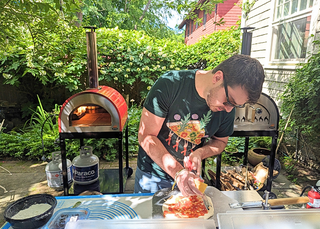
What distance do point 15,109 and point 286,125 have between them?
762 cm

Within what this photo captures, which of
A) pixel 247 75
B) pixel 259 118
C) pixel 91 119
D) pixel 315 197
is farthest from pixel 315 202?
pixel 91 119

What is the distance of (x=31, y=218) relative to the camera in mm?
1096

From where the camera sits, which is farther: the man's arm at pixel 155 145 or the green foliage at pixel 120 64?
the green foliage at pixel 120 64

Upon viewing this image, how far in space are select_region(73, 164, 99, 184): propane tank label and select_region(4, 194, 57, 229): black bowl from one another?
6.10 feet

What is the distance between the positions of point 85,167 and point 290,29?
5.43 m

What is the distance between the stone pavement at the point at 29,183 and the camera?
366cm

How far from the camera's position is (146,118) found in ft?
5.60

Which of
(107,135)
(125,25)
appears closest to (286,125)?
(107,135)

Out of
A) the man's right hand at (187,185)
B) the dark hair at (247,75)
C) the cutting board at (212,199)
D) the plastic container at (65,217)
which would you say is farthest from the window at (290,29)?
the plastic container at (65,217)

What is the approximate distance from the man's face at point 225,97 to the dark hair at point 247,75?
0.11ft

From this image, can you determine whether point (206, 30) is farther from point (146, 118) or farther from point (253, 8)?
point (146, 118)

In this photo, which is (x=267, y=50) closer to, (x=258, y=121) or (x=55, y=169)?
(x=258, y=121)

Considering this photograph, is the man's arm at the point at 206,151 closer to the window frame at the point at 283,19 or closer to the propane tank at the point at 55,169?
the propane tank at the point at 55,169

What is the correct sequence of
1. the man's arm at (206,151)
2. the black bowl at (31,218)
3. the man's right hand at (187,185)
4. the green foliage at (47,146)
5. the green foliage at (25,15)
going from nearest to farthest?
1. the black bowl at (31,218)
2. the man's right hand at (187,185)
3. the man's arm at (206,151)
4. the green foliage at (25,15)
5. the green foliage at (47,146)
